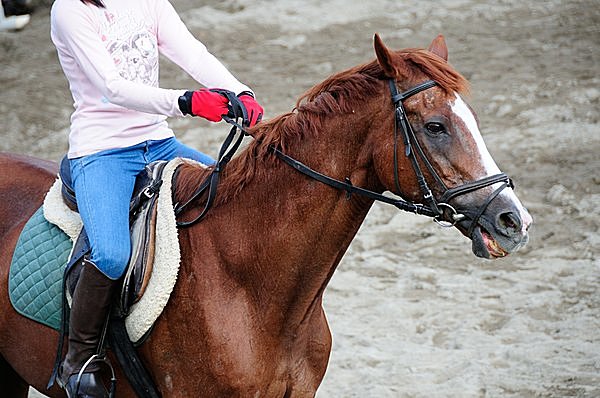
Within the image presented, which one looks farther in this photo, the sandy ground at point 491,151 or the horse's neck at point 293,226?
the sandy ground at point 491,151

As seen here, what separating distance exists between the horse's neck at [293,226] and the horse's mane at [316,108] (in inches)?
1.3

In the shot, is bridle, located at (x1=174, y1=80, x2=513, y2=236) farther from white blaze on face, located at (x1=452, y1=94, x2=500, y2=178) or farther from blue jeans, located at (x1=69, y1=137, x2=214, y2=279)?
blue jeans, located at (x1=69, y1=137, x2=214, y2=279)

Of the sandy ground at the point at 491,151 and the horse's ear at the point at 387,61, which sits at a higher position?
the horse's ear at the point at 387,61

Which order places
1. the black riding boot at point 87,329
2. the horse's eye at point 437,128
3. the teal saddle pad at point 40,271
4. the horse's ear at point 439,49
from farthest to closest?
the teal saddle pad at point 40,271 < the black riding boot at point 87,329 < the horse's ear at point 439,49 < the horse's eye at point 437,128

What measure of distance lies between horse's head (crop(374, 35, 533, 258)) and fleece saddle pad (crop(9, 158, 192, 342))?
0.87 meters

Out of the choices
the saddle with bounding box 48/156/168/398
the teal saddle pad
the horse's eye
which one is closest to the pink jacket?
the saddle with bounding box 48/156/168/398

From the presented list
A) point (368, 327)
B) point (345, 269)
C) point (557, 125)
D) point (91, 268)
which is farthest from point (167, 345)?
point (557, 125)

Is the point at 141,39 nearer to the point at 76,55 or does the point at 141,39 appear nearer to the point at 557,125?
the point at 76,55

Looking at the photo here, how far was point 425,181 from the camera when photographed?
8.90 feet

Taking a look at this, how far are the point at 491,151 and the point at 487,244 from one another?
5160 millimetres

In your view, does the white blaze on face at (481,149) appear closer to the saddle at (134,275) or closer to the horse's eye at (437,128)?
the horse's eye at (437,128)

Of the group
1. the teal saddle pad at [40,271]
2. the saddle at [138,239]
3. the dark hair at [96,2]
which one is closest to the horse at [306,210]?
the saddle at [138,239]

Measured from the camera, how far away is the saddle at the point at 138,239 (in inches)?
123

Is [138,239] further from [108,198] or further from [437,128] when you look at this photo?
[437,128]
